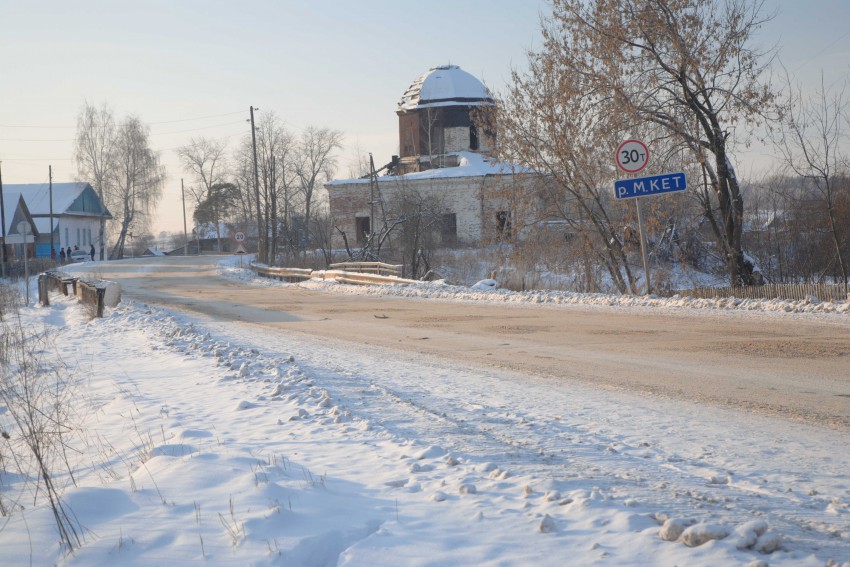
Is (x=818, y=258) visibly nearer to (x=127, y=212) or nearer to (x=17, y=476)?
(x=17, y=476)

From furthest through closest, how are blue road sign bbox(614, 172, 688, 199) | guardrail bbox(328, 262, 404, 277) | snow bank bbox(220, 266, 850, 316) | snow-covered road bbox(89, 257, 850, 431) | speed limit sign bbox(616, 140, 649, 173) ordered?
guardrail bbox(328, 262, 404, 277)
speed limit sign bbox(616, 140, 649, 173)
blue road sign bbox(614, 172, 688, 199)
snow bank bbox(220, 266, 850, 316)
snow-covered road bbox(89, 257, 850, 431)

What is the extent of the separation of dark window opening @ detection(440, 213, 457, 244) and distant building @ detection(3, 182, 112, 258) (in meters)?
42.7

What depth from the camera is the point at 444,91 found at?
5778 cm

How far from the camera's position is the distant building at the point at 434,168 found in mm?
54625

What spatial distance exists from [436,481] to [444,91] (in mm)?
55201

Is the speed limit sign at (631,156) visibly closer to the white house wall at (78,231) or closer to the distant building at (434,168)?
the distant building at (434,168)

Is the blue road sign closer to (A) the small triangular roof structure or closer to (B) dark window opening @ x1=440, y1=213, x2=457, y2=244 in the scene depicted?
(B) dark window opening @ x1=440, y1=213, x2=457, y2=244

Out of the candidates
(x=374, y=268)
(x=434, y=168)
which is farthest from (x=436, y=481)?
(x=434, y=168)

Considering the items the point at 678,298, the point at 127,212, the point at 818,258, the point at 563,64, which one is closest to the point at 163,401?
the point at 678,298

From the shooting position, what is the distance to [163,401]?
8508mm

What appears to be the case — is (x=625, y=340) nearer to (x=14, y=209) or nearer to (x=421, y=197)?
(x=421, y=197)

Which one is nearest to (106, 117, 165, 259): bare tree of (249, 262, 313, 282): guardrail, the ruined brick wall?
the ruined brick wall

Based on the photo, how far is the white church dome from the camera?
57438 millimetres

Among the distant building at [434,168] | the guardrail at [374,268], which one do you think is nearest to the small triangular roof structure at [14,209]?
the distant building at [434,168]
